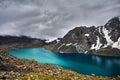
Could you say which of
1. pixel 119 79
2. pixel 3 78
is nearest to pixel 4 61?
pixel 3 78

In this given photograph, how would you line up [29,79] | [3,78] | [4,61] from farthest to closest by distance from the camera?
[4,61] < [3,78] < [29,79]

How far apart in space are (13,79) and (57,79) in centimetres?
1192

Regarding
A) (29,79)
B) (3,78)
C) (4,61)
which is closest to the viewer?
(29,79)

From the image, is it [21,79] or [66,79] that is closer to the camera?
[21,79]

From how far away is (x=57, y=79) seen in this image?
72.8 metres

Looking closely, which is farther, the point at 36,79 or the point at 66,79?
the point at 66,79

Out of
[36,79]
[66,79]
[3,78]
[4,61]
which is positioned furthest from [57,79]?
[4,61]

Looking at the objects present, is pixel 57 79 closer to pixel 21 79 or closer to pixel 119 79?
pixel 21 79

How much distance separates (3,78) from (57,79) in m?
14.0

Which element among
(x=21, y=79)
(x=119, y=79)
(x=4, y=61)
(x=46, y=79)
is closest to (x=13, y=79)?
(x=21, y=79)

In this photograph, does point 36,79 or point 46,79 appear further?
point 46,79

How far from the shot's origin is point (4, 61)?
140m

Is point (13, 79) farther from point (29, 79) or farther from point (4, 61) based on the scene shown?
point (4, 61)

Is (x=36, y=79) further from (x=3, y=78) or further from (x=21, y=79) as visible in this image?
(x=3, y=78)
